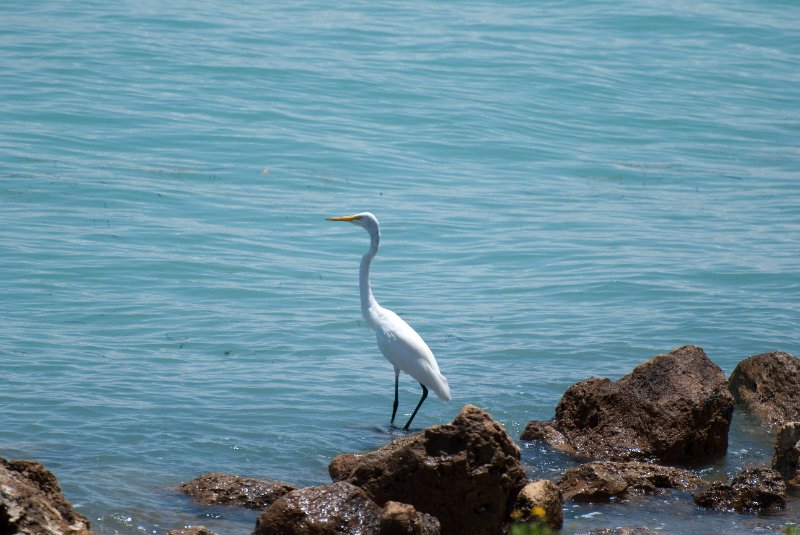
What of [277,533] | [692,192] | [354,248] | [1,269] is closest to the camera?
[277,533]

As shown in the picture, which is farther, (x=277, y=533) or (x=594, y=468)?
(x=594, y=468)

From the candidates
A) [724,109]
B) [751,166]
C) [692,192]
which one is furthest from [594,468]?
[724,109]

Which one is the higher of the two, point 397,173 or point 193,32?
point 193,32

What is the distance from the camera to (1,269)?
447 inches

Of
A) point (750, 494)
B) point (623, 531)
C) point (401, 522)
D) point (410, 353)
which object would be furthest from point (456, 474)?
point (410, 353)

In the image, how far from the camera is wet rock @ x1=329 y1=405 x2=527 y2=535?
5289 mm

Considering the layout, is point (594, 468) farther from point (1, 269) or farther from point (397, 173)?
point (397, 173)

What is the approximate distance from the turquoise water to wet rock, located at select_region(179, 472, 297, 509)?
109 mm

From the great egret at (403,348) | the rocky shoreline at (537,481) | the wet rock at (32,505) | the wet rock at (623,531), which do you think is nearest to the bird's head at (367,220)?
the great egret at (403,348)

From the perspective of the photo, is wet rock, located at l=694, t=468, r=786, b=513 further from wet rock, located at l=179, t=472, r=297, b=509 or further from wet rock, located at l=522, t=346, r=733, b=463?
wet rock, located at l=179, t=472, r=297, b=509

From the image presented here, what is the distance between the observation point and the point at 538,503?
541 centimetres

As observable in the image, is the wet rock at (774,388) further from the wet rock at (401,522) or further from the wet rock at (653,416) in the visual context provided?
the wet rock at (401,522)

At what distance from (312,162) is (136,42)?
24.9 ft

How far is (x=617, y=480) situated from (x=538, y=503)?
958 mm
